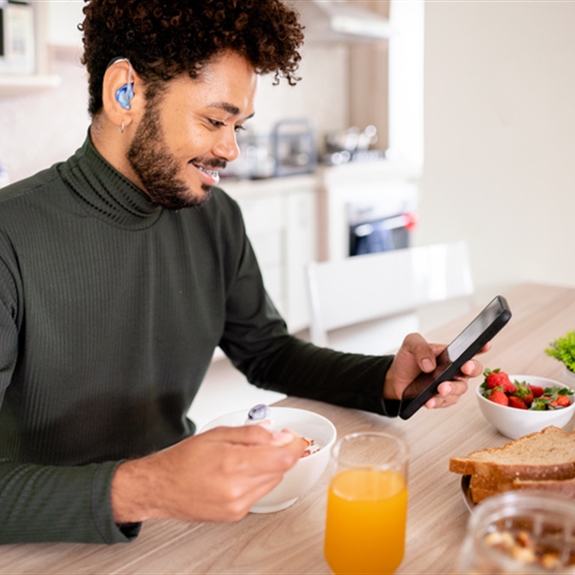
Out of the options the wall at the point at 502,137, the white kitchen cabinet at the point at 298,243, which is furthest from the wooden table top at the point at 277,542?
the white kitchen cabinet at the point at 298,243

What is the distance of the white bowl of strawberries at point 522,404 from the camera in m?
0.97

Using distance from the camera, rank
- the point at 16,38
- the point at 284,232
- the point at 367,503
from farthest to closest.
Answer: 1. the point at 284,232
2. the point at 16,38
3. the point at 367,503

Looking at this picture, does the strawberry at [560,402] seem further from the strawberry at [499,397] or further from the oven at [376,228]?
the oven at [376,228]

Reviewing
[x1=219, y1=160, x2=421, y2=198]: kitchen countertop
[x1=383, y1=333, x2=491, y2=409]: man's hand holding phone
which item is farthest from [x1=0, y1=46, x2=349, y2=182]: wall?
[x1=383, y1=333, x2=491, y2=409]: man's hand holding phone

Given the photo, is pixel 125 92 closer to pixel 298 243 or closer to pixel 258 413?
pixel 258 413

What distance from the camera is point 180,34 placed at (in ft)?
3.54

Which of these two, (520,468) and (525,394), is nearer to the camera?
(520,468)

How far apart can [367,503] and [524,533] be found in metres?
0.16

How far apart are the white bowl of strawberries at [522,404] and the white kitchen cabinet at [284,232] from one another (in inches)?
89.3

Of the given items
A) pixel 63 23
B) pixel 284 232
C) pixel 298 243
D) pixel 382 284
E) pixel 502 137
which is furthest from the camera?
pixel 298 243

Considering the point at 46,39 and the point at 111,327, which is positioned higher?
the point at 46,39

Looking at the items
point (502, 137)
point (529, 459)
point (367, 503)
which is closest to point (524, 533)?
point (367, 503)

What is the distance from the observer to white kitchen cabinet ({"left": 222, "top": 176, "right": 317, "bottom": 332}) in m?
3.31

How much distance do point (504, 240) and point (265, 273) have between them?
1.83 m
